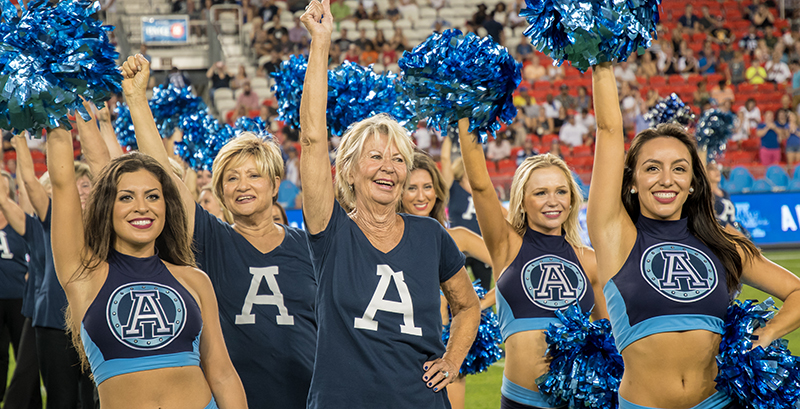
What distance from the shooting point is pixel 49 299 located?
3914mm

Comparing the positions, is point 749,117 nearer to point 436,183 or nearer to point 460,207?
point 460,207

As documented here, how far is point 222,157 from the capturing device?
291 centimetres

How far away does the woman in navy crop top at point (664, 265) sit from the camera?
2447mm

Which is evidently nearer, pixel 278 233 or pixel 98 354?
pixel 98 354

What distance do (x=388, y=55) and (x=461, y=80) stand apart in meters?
12.5

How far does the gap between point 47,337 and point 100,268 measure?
193cm

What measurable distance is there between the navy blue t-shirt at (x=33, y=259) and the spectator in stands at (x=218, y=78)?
9.85m

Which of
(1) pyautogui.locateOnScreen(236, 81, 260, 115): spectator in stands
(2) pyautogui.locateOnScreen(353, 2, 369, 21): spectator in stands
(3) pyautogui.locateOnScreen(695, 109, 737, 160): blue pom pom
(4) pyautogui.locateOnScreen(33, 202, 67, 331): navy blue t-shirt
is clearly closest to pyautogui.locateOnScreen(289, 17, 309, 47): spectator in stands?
(2) pyautogui.locateOnScreen(353, 2, 369, 21): spectator in stands

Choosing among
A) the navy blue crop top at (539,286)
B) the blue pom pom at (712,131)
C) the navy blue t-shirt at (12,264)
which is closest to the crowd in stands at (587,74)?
the blue pom pom at (712,131)

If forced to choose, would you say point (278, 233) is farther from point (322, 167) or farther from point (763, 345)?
point (763, 345)

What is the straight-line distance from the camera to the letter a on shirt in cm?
216

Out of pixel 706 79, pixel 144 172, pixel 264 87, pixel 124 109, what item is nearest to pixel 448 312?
pixel 144 172

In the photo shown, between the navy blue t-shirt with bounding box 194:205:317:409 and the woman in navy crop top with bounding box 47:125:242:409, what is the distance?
294 millimetres

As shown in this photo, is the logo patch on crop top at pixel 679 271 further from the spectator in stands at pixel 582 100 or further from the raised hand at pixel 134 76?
the spectator in stands at pixel 582 100
